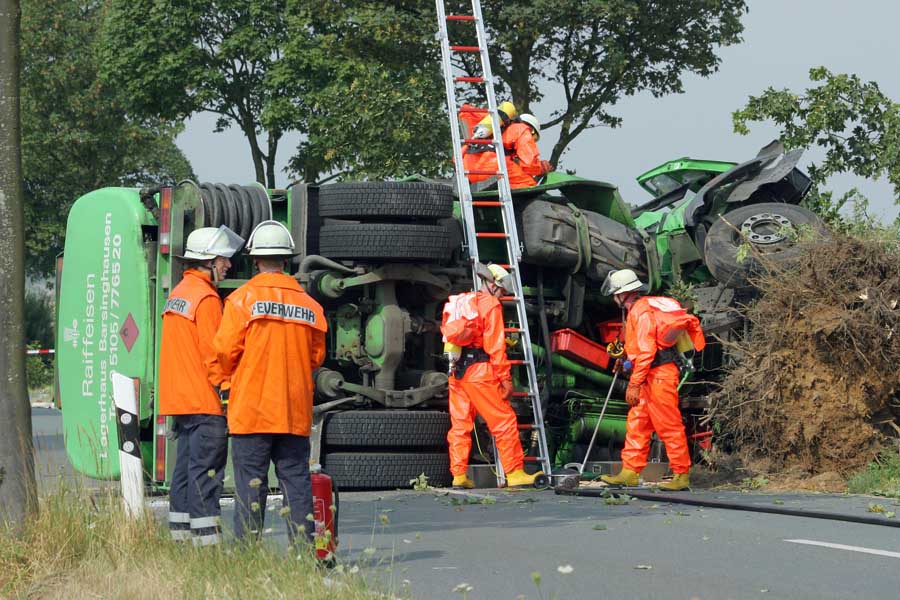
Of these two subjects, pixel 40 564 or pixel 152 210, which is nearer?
pixel 40 564

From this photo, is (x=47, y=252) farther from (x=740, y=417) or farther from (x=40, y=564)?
(x=40, y=564)

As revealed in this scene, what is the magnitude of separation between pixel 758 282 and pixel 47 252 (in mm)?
34039

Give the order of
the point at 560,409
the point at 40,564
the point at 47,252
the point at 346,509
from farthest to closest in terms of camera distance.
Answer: the point at 47,252
the point at 560,409
the point at 346,509
the point at 40,564

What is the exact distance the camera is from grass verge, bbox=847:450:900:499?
10.3 metres

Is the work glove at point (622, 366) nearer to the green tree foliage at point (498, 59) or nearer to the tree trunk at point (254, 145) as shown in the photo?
the green tree foliage at point (498, 59)

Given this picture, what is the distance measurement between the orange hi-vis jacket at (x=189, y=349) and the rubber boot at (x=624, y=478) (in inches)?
177

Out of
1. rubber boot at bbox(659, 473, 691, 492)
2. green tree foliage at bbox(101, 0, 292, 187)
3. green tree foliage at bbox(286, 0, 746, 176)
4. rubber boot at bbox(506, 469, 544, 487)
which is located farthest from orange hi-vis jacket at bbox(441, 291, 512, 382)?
green tree foliage at bbox(101, 0, 292, 187)

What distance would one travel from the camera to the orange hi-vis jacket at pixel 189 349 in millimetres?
7621

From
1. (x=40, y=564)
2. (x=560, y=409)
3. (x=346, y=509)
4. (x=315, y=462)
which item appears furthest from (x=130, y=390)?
(x=560, y=409)

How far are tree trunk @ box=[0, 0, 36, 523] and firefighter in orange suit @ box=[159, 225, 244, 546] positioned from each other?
77 centimetres

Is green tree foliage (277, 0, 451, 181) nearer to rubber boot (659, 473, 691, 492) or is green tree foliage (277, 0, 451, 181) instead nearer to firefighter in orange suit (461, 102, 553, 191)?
firefighter in orange suit (461, 102, 553, 191)

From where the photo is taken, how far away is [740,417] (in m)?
11.5

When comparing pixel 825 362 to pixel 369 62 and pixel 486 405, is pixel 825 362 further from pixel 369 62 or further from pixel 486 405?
pixel 369 62

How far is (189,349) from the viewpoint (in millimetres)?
7691
